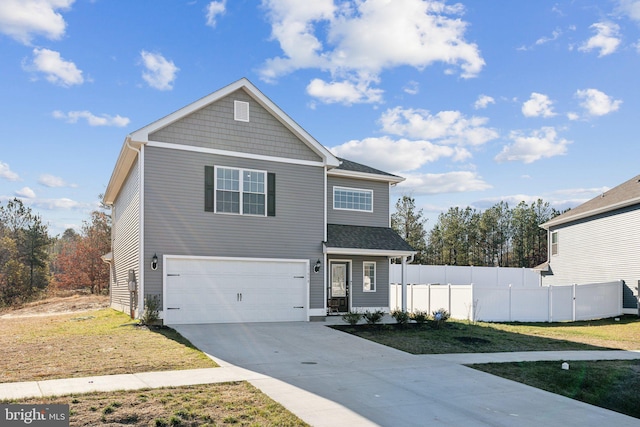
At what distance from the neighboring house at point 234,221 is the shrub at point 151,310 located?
0.17 meters

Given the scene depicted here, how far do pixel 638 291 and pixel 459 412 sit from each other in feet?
67.5

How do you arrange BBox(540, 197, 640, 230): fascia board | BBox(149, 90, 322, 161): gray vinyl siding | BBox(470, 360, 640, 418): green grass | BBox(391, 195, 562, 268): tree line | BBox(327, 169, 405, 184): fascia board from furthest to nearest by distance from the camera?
BBox(391, 195, 562, 268): tree line < BBox(540, 197, 640, 230): fascia board < BBox(327, 169, 405, 184): fascia board < BBox(149, 90, 322, 161): gray vinyl siding < BBox(470, 360, 640, 418): green grass

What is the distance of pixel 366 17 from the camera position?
1503cm

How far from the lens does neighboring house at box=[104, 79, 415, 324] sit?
1568cm

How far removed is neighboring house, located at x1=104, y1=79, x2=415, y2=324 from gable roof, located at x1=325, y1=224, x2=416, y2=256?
0.05 m

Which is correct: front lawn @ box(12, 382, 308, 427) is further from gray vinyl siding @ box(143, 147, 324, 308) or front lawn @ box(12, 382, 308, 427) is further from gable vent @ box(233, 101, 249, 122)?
gable vent @ box(233, 101, 249, 122)

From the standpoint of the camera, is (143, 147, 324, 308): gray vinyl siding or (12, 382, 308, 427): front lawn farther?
(143, 147, 324, 308): gray vinyl siding

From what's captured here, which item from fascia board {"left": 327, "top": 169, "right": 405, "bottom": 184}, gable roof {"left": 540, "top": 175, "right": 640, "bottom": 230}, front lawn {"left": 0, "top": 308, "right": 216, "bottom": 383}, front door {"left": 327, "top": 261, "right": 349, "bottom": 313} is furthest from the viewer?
gable roof {"left": 540, "top": 175, "right": 640, "bottom": 230}

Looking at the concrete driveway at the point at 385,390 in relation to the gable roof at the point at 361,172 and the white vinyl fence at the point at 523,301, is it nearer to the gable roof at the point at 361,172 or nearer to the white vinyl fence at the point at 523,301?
the gable roof at the point at 361,172

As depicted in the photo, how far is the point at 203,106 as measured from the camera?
1648cm

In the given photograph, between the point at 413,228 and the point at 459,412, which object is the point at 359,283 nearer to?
the point at 459,412

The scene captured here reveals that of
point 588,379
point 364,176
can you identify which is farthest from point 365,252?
point 588,379

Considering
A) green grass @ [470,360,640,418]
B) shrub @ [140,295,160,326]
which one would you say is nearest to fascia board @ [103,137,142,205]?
shrub @ [140,295,160,326]

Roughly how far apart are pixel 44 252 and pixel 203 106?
105 feet
